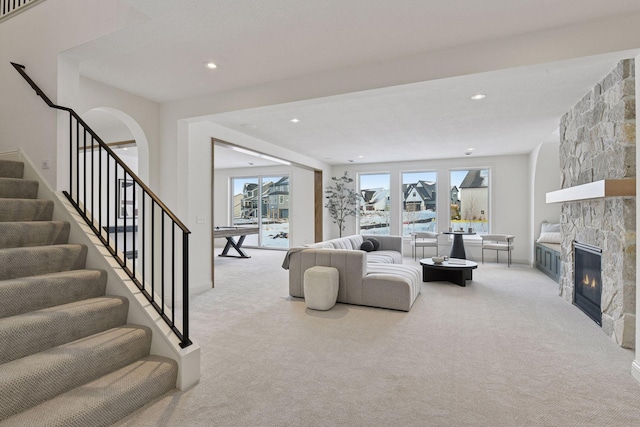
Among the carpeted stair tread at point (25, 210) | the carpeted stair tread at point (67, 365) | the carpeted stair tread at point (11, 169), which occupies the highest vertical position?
the carpeted stair tread at point (11, 169)

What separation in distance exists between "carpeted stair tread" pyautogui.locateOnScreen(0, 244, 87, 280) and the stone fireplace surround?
4.55 m

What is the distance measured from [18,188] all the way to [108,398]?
2.09 m

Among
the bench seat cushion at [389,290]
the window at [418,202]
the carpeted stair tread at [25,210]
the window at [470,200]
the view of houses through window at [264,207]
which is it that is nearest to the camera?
the carpeted stair tread at [25,210]

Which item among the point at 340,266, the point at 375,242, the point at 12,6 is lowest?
the point at 340,266

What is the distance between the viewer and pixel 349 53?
2.93 meters

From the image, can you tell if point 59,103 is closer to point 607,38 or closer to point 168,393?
point 168,393

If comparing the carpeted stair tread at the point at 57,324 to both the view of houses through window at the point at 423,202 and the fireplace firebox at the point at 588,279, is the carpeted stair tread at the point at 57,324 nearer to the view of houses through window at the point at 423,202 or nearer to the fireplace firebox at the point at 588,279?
the fireplace firebox at the point at 588,279

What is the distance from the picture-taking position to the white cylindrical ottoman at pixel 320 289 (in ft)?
12.7

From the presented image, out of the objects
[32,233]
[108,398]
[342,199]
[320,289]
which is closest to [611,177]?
[320,289]

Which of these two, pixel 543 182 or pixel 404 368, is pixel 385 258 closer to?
pixel 404 368

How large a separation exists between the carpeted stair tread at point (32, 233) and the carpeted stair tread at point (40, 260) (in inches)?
5.7

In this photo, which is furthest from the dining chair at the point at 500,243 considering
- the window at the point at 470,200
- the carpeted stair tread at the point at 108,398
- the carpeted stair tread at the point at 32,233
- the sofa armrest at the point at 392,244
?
the carpeted stair tread at the point at 32,233

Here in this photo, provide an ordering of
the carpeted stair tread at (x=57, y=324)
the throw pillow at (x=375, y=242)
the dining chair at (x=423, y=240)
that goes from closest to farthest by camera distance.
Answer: the carpeted stair tread at (x=57, y=324), the throw pillow at (x=375, y=242), the dining chair at (x=423, y=240)

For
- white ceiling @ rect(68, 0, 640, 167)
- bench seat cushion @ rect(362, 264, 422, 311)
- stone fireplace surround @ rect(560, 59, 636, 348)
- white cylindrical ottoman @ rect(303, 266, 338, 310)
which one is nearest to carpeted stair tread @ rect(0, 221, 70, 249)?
white ceiling @ rect(68, 0, 640, 167)
